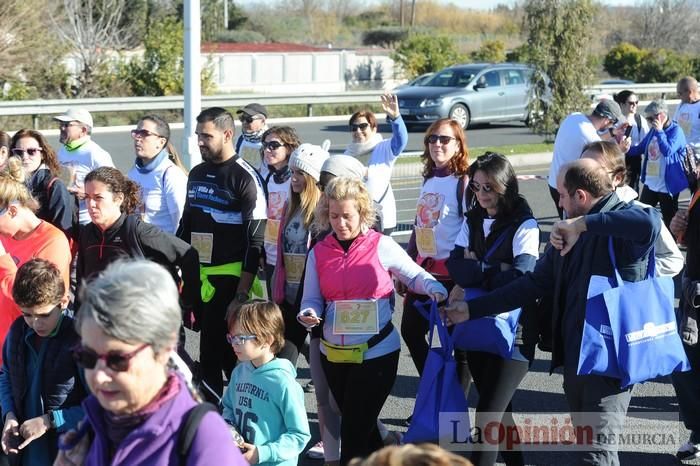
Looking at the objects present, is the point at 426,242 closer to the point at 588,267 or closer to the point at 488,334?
the point at 488,334

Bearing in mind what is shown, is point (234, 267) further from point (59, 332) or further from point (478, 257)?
point (59, 332)

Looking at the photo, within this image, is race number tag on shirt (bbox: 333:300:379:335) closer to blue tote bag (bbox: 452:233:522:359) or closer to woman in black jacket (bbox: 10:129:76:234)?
blue tote bag (bbox: 452:233:522:359)

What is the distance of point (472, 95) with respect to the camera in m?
27.2

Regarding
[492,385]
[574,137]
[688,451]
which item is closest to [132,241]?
[492,385]

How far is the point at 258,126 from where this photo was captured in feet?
30.0

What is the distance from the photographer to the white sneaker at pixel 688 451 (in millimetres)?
5887

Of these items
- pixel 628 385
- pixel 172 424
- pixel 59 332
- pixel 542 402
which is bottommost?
pixel 542 402

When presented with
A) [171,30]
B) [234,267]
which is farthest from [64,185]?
[171,30]

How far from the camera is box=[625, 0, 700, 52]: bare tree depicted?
193 feet

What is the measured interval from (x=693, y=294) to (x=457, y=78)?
22.5 metres

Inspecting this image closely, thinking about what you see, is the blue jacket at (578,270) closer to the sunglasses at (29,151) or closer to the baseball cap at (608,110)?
the sunglasses at (29,151)

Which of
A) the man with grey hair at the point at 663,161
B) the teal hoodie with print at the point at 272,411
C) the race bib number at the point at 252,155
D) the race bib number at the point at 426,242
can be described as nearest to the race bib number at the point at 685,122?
the man with grey hair at the point at 663,161

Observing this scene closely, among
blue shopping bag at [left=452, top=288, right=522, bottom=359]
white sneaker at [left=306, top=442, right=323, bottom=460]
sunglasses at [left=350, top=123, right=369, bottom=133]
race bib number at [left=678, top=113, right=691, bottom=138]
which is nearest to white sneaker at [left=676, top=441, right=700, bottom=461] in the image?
blue shopping bag at [left=452, top=288, right=522, bottom=359]

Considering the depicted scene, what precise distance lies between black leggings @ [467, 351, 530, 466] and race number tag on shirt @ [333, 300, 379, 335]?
0.63m
